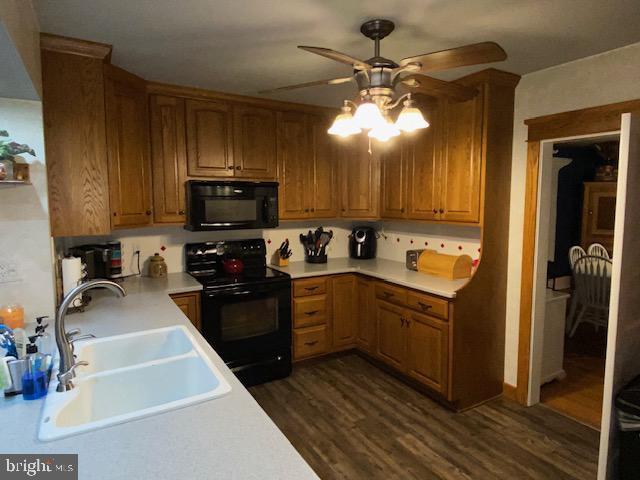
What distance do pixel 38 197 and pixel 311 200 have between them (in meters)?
2.15

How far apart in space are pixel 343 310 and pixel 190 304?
1.38 m

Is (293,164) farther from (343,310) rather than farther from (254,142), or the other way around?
(343,310)

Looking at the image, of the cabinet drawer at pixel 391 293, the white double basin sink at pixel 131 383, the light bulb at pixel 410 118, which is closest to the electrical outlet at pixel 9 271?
the white double basin sink at pixel 131 383

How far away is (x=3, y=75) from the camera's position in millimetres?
1444

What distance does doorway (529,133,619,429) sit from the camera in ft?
9.02

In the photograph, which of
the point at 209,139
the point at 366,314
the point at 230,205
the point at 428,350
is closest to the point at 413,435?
the point at 428,350

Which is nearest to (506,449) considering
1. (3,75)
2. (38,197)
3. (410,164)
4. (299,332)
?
(299,332)

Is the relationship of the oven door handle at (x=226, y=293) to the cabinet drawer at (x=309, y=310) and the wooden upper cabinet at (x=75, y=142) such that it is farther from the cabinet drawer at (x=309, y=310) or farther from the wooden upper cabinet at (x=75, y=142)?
the wooden upper cabinet at (x=75, y=142)

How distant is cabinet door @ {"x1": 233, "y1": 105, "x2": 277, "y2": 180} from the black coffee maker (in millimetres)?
1123

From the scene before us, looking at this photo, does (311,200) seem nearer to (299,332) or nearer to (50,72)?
(299,332)

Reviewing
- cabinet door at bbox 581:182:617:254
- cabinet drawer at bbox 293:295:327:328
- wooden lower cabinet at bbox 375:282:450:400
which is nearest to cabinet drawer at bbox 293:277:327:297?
cabinet drawer at bbox 293:295:327:328

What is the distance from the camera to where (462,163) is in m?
2.80

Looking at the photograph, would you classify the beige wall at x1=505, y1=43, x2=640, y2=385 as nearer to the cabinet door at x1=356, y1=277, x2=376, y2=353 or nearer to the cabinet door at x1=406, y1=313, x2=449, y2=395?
the cabinet door at x1=406, y1=313, x2=449, y2=395

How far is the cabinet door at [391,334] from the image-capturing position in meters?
3.07
